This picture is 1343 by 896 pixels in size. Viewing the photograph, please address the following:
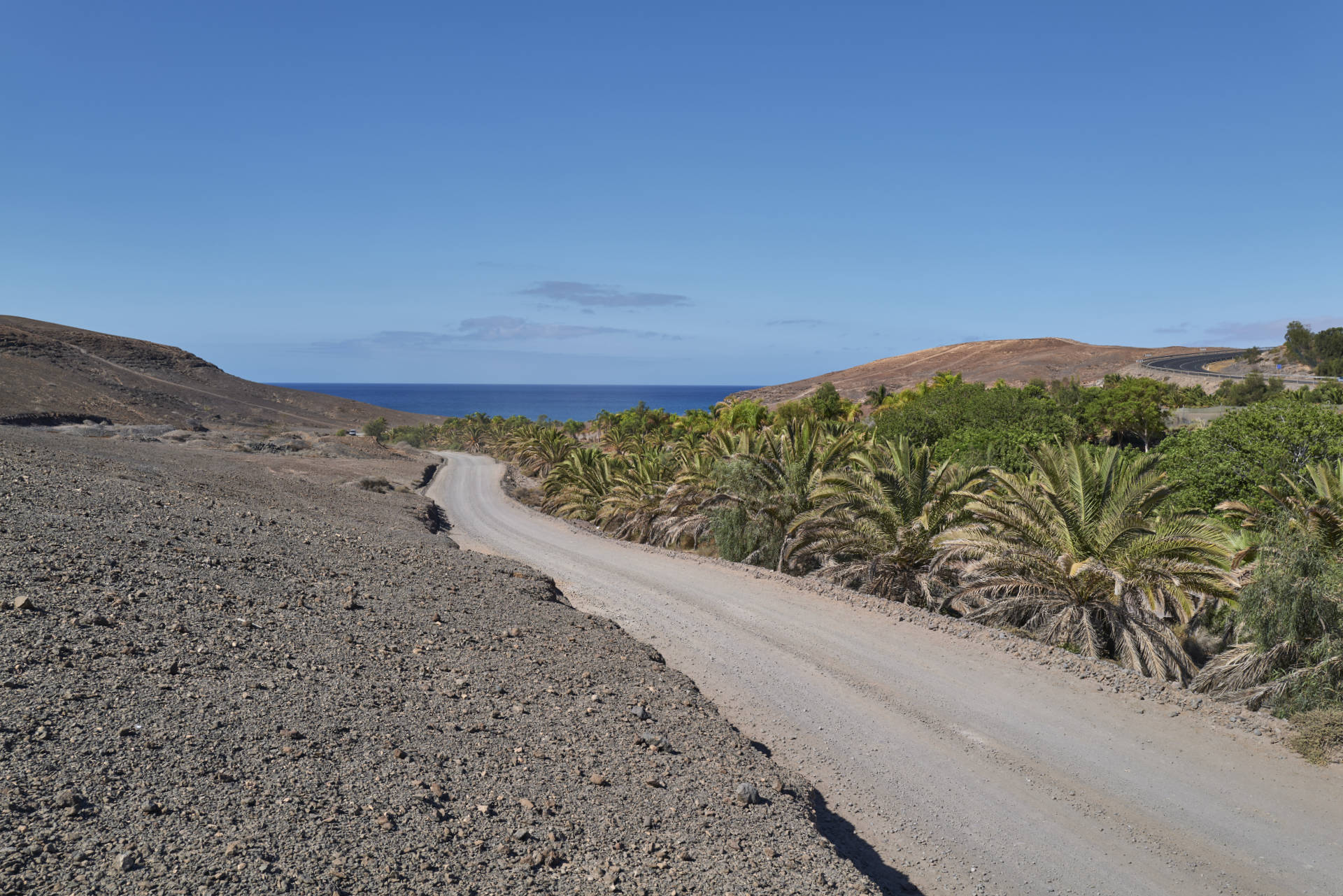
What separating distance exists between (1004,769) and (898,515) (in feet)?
27.2

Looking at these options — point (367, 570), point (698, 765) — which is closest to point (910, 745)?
point (698, 765)

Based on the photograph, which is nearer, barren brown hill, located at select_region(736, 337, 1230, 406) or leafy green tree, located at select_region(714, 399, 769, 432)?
leafy green tree, located at select_region(714, 399, 769, 432)

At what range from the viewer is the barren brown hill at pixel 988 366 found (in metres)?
99.8

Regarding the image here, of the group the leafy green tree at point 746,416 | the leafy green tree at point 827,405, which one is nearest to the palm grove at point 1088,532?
the leafy green tree at point 746,416

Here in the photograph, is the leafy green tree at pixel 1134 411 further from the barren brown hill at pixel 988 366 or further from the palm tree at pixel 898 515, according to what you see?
the barren brown hill at pixel 988 366

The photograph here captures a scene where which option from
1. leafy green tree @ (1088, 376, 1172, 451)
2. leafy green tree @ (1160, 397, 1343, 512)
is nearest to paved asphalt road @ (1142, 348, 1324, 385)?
leafy green tree @ (1088, 376, 1172, 451)

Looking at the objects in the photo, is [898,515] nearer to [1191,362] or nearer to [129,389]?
[129,389]

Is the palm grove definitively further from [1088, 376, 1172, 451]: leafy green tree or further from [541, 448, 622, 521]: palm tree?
[1088, 376, 1172, 451]: leafy green tree

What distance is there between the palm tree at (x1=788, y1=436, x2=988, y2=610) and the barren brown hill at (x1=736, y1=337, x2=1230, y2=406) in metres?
75.2

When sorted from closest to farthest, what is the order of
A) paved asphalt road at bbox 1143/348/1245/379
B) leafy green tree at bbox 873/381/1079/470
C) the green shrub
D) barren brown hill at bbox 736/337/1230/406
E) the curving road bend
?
the curving road bend
the green shrub
leafy green tree at bbox 873/381/1079/470
paved asphalt road at bbox 1143/348/1245/379
barren brown hill at bbox 736/337/1230/406

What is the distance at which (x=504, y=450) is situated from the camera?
72438mm

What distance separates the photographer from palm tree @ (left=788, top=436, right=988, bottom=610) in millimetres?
15406

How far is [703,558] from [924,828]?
11.8 metres

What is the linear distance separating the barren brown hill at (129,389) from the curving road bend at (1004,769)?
59392mm
